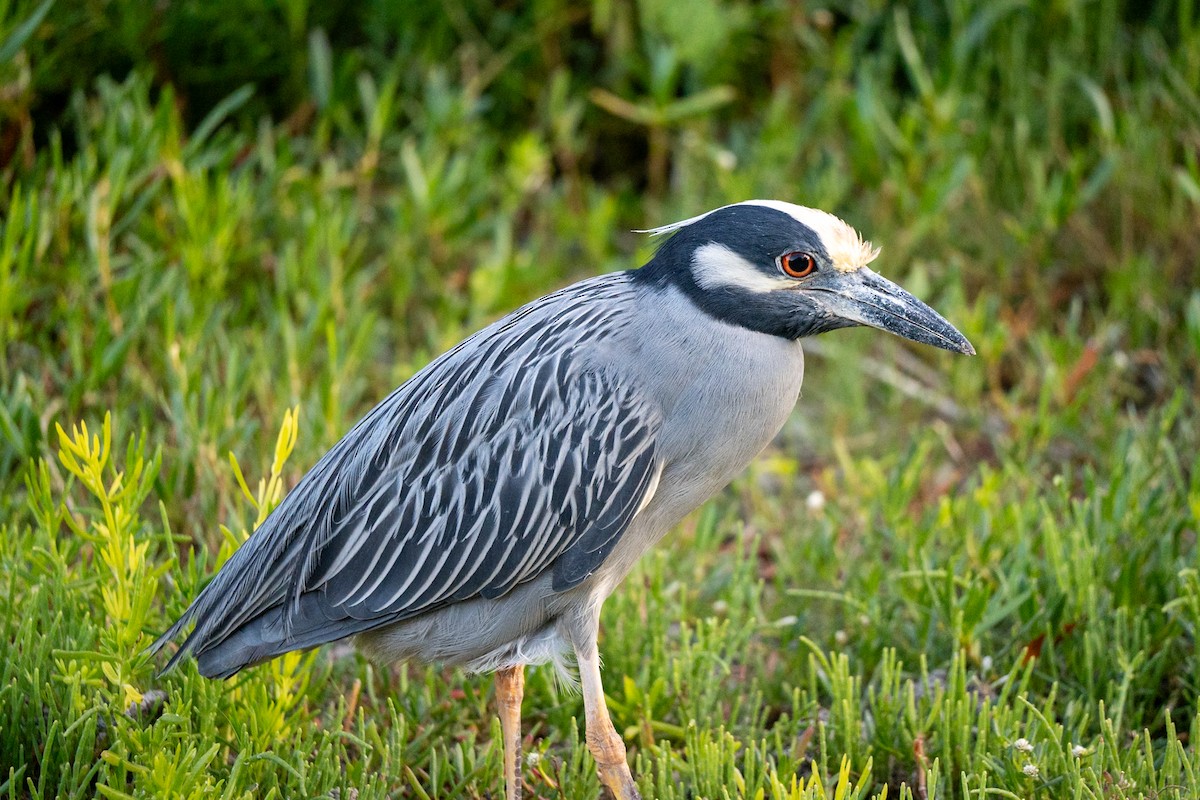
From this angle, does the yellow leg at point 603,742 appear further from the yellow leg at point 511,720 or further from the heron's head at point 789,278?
the heron's head at point 789,278

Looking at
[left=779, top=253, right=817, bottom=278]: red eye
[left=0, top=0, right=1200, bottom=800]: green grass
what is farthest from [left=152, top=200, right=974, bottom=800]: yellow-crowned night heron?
[left=0, top=0, right=1200, bottom=800]: green grass

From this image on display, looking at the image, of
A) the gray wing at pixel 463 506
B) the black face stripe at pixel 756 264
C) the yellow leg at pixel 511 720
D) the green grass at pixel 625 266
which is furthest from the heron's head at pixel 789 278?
the yellow leg at pixel 511 720

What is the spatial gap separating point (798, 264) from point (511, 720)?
1416 millimetres

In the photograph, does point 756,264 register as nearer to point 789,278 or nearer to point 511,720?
point 789,278

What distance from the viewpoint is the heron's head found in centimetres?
339

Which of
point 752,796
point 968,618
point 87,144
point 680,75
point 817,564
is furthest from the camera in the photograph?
point 680,75

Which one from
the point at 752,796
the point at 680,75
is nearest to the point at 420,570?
the point at 752,796

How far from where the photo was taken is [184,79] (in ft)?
21.0

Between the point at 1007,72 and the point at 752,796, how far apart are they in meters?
4.51

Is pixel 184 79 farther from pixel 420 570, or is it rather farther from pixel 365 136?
pixel 420 570

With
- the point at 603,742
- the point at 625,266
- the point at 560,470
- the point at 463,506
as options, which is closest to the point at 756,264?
the point at 560,470

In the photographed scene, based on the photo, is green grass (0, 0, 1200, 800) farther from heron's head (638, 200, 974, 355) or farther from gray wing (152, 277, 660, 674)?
heron's head (638, 200, 974, 355)

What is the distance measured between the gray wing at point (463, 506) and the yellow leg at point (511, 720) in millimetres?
292

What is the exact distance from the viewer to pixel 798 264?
11.2 ft
